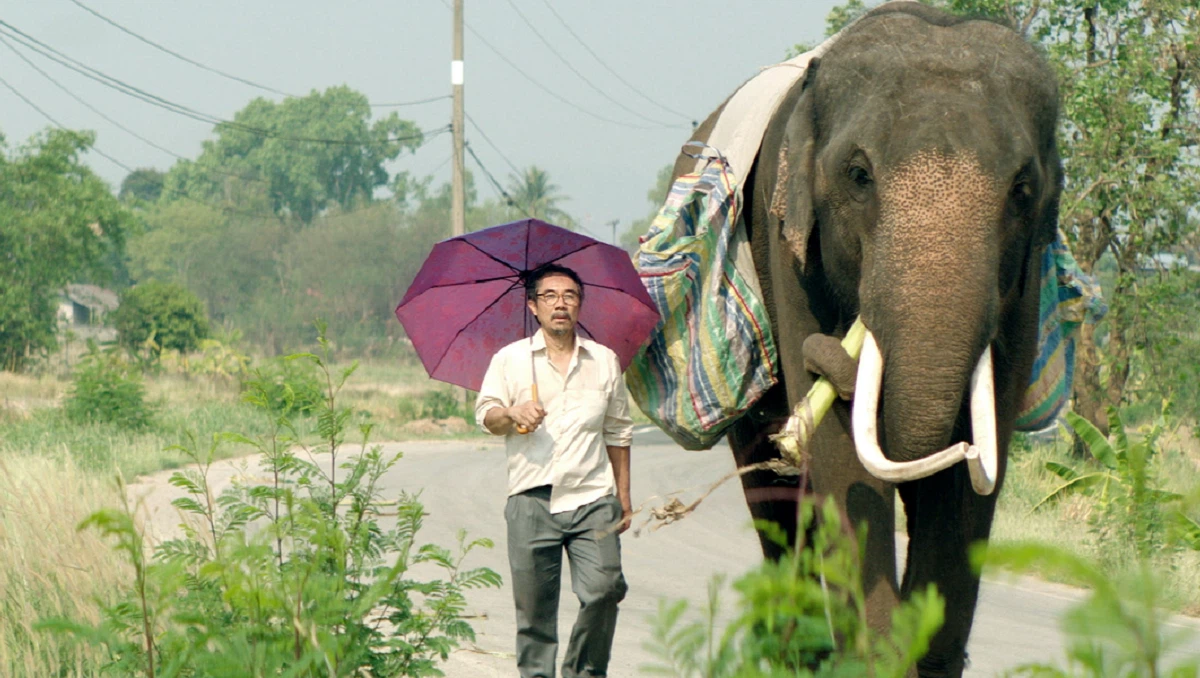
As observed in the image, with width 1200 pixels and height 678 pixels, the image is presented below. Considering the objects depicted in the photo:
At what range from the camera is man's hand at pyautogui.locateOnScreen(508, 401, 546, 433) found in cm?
570

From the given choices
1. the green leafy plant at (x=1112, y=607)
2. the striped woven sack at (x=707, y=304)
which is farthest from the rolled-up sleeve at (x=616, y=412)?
the green leafy plant at (x=1112, y=607)

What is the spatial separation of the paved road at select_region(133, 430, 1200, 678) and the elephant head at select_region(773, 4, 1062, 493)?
0.57 metres

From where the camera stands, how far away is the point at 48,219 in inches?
1622

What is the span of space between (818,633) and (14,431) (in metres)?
20.4

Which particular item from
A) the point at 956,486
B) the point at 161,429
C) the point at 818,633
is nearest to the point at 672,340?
the point at 956,486

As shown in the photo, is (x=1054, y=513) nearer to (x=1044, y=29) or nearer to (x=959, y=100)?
(x=1044, y=29)

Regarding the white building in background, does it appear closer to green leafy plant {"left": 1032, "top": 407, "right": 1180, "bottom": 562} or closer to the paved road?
the paved road

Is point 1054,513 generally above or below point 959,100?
below

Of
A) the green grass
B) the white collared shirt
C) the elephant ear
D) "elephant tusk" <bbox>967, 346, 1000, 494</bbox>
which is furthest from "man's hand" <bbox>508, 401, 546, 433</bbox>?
the green grass

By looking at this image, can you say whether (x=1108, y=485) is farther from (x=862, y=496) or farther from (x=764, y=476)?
(x=862, y=496)

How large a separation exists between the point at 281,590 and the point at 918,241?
2261 mm

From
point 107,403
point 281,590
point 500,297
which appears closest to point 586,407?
point 500,297

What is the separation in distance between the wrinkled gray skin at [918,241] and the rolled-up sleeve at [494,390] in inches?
43.6

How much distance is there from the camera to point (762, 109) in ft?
19.7
